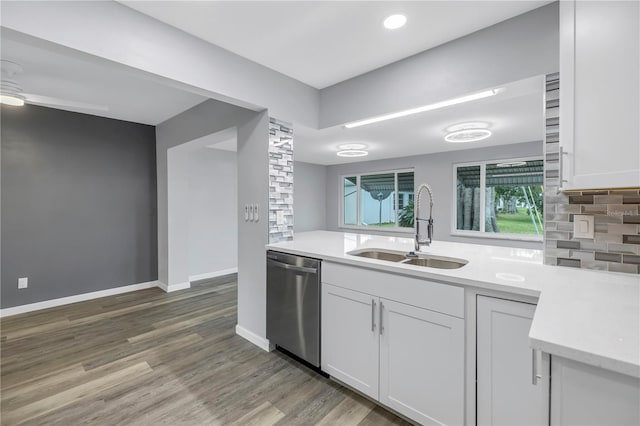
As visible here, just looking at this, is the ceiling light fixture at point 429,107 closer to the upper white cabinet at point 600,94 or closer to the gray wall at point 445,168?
the upper white cabinet at point 600,94

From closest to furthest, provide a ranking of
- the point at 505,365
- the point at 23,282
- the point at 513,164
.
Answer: the point at 505,365
the point at 23,282
the point at 513,164

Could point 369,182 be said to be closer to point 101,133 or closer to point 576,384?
point 101,133

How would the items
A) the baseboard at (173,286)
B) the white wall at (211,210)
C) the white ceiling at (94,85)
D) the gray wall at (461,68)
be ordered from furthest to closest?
1. the white wall at (211,210)
2. the baseboard at (173,286)
3. the white ceiling at (94,85)
4. the gray wall at (461,68)

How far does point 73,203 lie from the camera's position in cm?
378

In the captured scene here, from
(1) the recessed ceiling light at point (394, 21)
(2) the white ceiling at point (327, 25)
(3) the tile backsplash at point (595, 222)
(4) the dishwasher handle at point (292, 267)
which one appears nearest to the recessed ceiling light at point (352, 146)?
(2) the white ceiling at point (327, 25)

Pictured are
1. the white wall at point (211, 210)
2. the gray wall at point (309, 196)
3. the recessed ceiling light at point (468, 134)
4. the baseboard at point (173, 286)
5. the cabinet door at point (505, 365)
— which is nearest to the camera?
the cabinet door at point (505, 365)

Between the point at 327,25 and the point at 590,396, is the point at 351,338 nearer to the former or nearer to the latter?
the point at 590,396

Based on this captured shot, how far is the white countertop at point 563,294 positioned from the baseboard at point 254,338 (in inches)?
38.4

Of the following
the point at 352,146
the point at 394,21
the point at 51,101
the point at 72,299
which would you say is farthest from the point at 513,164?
the point at 72,299

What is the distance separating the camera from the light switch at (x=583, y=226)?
1542 millimetres

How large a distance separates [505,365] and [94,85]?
4145 millimetres

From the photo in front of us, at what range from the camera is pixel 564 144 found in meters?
1.25

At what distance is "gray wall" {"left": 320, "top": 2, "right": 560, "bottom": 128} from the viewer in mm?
1721

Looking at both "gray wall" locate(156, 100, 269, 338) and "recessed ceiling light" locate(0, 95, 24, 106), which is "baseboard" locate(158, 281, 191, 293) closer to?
"gray wall" locate(156, 100, 269, 338)
